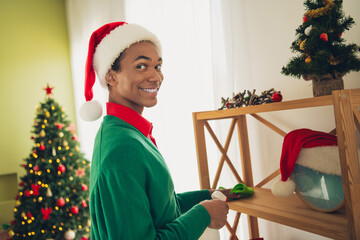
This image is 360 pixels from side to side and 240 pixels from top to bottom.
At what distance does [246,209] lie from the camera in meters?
1.22

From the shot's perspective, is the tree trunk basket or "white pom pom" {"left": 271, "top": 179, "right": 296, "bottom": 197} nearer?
the tree trunk basket

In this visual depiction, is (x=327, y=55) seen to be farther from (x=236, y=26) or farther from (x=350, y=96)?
(x=236, y=26)

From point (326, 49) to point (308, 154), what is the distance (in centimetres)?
35

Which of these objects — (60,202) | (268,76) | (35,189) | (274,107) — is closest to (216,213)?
(274,107)

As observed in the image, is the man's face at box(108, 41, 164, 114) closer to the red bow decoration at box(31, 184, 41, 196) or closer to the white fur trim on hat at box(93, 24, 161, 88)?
the white fur trim on hat at box(93, 24, 161, 88)

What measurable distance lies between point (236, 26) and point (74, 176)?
2.11m

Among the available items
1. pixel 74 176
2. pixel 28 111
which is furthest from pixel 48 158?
pixel 28 111

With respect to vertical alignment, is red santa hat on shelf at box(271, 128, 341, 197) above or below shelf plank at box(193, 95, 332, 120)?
below

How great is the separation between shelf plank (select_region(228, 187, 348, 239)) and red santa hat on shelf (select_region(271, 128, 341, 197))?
76 mm

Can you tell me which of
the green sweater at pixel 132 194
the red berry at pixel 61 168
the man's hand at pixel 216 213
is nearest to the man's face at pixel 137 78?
the green sweater at pixel 132 194

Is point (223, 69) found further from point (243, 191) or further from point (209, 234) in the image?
point (209, 234)

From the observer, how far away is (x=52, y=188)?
9.30 ft

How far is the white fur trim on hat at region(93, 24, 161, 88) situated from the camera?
0.98m

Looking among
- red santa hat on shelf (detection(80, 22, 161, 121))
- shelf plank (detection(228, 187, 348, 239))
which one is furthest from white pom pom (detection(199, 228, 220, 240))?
red santa hat on shelf (detection(80, 22, 161, 121))
